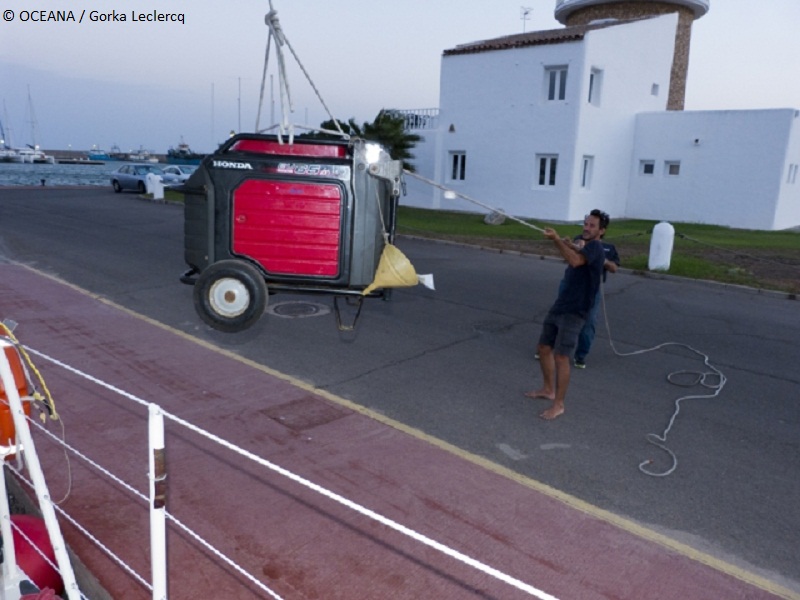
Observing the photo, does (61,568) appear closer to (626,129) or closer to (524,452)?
(524,452)

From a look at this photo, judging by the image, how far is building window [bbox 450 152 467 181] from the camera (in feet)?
92.6

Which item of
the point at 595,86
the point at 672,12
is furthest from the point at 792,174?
the point at 672,12

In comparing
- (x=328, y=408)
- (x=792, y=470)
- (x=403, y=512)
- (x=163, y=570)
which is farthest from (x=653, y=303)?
(x=163, y=570)

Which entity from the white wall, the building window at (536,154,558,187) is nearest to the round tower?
the white wall

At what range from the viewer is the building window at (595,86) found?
24.8m

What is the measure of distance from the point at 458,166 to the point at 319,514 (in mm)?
25794

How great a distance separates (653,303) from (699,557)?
8443 mm

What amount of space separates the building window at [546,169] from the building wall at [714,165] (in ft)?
14.8

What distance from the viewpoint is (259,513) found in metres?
4.18

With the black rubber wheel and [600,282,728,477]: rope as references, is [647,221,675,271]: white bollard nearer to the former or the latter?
[600,282,728,477]: rope

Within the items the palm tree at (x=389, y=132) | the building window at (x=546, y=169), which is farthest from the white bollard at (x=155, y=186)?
the building window at (x=546, y=169)

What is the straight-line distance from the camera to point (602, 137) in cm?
2545

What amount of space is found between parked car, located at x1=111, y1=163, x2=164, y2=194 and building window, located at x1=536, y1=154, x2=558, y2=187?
2044cm

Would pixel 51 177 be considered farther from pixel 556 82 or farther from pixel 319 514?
pixel 319 514
